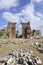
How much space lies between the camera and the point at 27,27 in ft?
198

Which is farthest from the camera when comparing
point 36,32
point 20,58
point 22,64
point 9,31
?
point 36,32

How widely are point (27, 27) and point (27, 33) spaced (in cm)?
201

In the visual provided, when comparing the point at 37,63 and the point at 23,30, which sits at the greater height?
the point at 23,30

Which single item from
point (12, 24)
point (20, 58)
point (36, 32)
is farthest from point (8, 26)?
point (20, 58)

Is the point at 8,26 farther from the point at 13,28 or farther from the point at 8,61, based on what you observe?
the point at 8,61

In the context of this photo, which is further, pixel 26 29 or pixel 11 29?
pixel 26 29

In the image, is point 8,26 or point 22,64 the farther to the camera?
point 8,26

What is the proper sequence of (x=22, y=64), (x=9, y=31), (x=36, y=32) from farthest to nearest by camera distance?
(x=36, y=32)
(x=9, y=31)
(x=22, y=64)

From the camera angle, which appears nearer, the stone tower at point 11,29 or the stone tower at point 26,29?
the stone tower at point 11,29

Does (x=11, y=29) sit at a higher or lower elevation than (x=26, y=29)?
higher

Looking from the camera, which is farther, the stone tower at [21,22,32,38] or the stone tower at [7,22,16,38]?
the stone tower at [21,22,32,38]

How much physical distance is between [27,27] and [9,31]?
6.10m

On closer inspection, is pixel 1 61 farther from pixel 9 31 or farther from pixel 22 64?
pixel 9 31

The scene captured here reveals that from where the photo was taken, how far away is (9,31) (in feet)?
197
